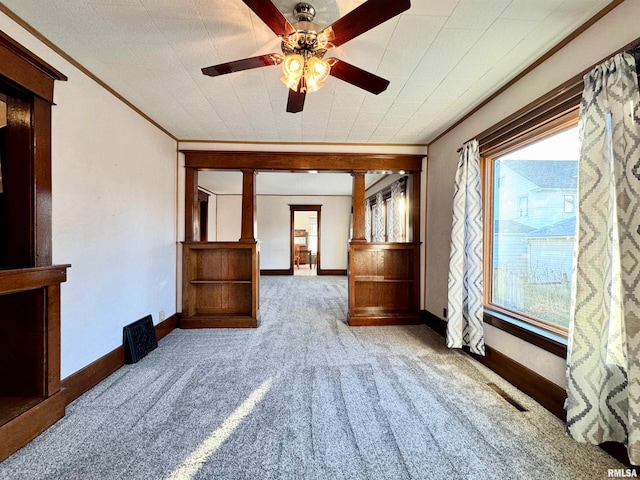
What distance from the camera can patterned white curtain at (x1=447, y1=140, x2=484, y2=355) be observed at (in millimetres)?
2590

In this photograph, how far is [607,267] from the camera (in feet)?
4.86

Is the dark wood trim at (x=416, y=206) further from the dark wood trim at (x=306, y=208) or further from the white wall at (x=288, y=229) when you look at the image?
the dark wood trim at (x=306, y=208)

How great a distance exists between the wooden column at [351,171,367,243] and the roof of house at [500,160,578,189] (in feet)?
6.01

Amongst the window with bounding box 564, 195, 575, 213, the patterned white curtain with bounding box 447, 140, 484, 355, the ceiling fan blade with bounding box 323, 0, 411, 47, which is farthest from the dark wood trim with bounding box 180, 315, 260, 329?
the window with bounding box 564, 195, 575, 213

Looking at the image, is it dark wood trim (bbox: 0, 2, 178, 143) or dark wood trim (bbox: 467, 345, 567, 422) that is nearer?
dark wood trim (bbox: 0, 2, 178, 143)

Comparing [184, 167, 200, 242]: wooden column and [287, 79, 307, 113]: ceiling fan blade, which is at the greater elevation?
[287, 79, 307, 113]: ceiling fan blade

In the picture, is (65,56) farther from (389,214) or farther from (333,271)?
(333,271)

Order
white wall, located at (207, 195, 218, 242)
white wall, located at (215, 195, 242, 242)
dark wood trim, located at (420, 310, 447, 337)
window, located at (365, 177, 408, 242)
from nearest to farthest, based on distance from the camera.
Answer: dark wood trim, located at (420, 310, 447, 337) < window, located at (365, 177, 408, 242) < white wall, located at (207, 195, 218, 242) < white wall, located at (215, 195, 242, 242)

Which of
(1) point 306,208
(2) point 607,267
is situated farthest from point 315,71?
(1) point 306,208

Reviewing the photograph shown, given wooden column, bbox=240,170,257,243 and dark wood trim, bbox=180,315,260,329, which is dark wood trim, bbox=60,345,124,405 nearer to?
dark wood trim, bbox=180,315,260,329

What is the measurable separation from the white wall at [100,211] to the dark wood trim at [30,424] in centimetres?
26

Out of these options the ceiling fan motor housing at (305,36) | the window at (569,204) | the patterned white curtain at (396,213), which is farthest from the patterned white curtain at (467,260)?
the patterned white curtain at (396,213)

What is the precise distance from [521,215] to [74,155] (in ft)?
11.7

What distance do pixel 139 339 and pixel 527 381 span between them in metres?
3.38
